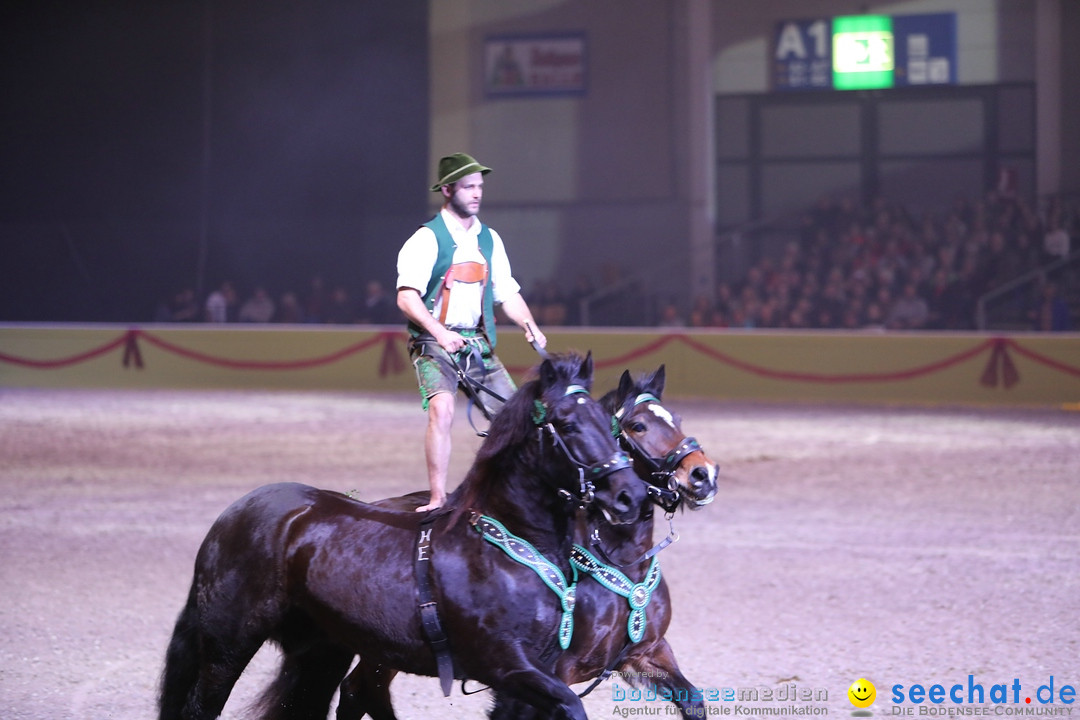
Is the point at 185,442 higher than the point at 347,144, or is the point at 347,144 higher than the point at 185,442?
the point at 347,144

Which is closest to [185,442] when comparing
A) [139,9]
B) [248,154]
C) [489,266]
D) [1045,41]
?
[489,266]

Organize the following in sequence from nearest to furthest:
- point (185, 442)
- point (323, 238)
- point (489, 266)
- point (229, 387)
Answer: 1. point (489, 266)
2. point (185, 442)
3. point (229, 387)
4. point (323, 238)

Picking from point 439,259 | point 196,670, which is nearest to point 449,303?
point 439,259

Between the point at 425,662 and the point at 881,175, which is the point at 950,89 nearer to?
the point at 881,175

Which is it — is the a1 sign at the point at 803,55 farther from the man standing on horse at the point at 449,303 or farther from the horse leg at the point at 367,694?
the horse leg at the point at 367,694

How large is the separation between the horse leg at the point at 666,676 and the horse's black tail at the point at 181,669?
4.73 feet

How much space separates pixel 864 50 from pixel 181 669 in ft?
58.3

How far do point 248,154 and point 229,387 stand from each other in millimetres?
5705

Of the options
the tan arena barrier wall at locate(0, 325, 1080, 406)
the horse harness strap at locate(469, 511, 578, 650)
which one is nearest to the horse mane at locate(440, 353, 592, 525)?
the horse harness strap at locate(469, 511, 578, 650)

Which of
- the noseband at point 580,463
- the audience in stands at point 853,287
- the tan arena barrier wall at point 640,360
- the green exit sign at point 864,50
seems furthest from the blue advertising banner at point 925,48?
the noseband at point 580,463

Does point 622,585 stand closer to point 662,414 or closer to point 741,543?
point 662,414

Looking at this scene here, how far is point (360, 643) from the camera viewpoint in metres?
3.54

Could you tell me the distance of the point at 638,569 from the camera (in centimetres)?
386

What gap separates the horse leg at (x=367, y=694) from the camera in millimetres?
4164
